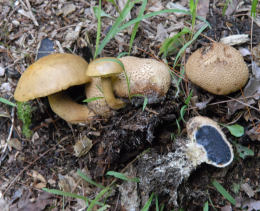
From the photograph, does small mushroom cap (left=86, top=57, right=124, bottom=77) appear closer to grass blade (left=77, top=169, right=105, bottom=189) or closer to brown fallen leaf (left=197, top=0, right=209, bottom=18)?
grass blade (left=77, top=169, right=105, bottom=189)

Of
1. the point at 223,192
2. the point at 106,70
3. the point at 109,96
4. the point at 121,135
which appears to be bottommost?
the point at 223,192

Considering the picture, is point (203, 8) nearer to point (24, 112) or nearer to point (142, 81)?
point (142, 81)

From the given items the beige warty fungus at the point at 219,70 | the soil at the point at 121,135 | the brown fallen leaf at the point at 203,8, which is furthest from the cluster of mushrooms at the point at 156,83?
the brown fallen leaf at the point at 203,8

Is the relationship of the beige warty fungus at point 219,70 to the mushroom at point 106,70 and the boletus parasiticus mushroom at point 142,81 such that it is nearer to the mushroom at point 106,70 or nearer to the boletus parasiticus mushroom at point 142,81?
the boletus parasiticus mushroom at point 142,81

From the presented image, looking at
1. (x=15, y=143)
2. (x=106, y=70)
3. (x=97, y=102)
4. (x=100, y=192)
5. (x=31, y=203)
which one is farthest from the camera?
(x=15, y=143)

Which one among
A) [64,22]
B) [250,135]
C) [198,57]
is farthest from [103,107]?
[250,135]

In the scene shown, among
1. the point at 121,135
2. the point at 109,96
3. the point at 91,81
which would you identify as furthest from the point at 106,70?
the point at 121,135

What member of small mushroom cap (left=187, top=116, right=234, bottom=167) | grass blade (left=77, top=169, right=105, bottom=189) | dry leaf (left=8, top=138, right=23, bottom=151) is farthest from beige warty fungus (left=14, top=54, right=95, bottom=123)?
small mushroom cap (left=187, top=116, right=234, bottom=167)

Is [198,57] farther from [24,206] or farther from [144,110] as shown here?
[24,206]
